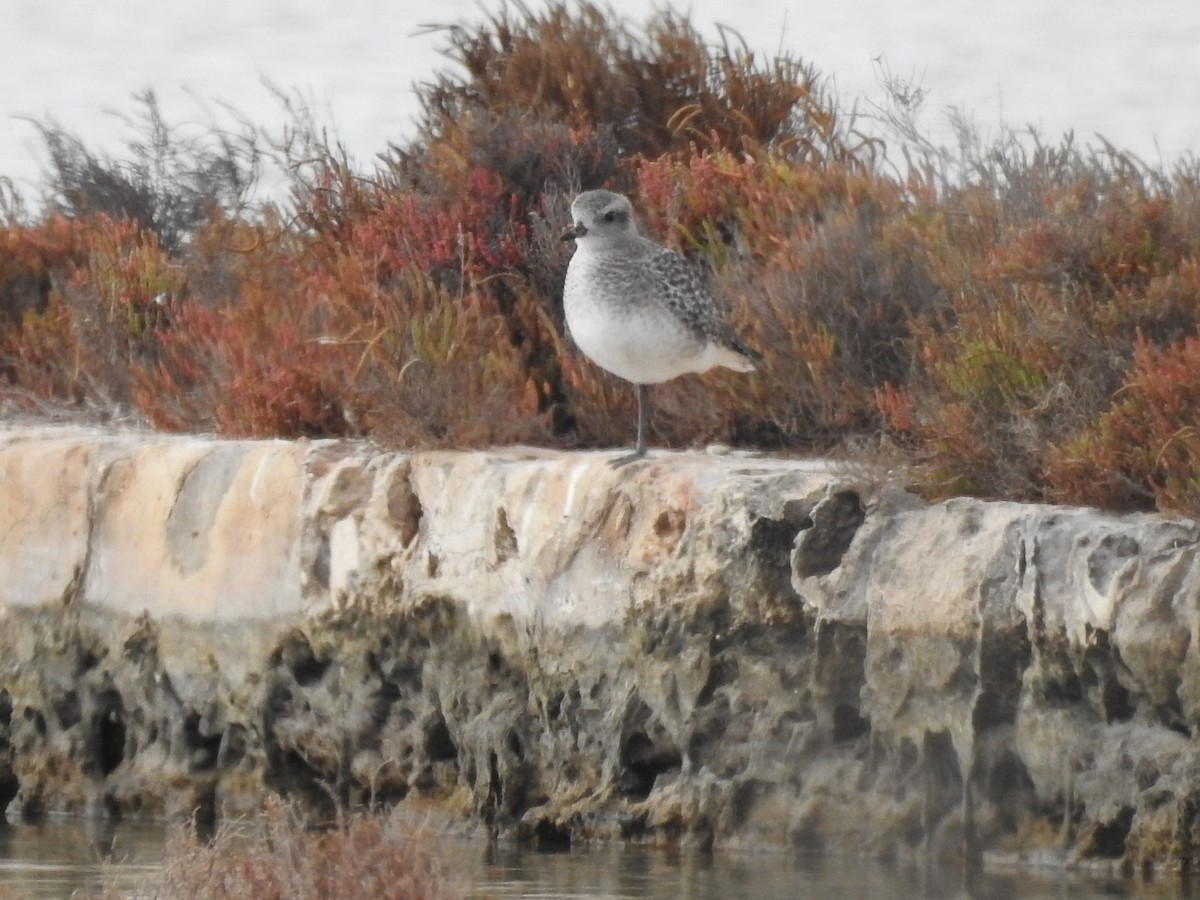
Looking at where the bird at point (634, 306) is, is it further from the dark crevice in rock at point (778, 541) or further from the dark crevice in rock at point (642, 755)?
the dark crevice in rock at point (642, 755)

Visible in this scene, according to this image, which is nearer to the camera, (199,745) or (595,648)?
(595,648)

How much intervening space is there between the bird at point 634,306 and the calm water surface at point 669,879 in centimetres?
179

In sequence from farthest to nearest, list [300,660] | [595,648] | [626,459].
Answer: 1. [300,660]
2. [626,459]
3. [595,648]

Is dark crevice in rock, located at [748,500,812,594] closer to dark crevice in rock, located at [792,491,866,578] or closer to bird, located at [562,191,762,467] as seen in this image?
dark crevice in rock, located at [792,491,866,578]

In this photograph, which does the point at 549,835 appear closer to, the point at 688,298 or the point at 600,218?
the point at 688,298

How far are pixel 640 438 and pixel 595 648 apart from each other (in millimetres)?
974

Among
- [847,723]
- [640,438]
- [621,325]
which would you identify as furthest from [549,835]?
[621,325]

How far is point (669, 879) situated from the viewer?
9.30 m

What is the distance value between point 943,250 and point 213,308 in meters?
4.78

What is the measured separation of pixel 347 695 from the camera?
36.9 ft

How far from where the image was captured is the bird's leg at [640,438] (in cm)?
1062

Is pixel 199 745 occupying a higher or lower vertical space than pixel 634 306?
lower

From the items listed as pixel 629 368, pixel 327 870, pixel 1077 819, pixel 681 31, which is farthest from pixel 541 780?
pixel 681 31

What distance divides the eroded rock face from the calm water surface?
0.23 m
